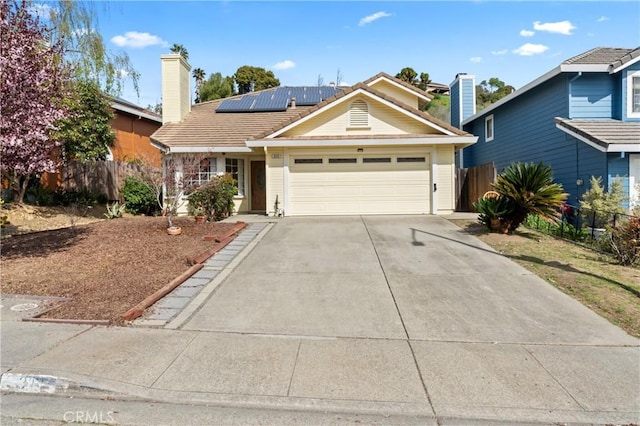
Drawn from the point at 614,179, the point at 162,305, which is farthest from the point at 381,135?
the point at 162,305

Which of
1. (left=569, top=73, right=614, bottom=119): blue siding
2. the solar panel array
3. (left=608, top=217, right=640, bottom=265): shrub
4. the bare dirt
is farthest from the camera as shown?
the solar panel array

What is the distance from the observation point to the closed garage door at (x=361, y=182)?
49.4ft

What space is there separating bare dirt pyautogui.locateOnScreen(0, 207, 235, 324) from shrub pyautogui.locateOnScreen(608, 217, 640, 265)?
29.2 ft

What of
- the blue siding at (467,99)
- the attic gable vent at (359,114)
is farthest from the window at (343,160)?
the blue siding at (467,99)

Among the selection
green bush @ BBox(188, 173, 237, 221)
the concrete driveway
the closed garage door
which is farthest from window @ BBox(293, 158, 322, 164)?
the concrete driveway

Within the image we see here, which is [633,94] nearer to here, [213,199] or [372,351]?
[372,351]

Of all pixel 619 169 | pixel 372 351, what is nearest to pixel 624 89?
pixel 619 169

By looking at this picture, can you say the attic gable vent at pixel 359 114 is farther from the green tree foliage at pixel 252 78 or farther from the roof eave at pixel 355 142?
the green tree foliage at pixel 252 78

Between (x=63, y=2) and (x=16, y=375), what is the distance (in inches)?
371

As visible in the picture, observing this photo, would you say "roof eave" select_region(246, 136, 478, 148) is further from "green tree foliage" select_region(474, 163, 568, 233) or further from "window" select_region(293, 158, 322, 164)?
"green tree foliage" select_region(474, 163, 568, 233)

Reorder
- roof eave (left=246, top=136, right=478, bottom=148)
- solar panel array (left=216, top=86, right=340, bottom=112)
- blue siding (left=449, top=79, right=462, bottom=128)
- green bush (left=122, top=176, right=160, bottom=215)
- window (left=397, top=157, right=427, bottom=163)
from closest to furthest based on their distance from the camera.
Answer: roof eave (left=246, top=136, right=478, bottom=148)
window (left=397, top=157, right=427, bottom=163)
green bush (left=122, top=176, right=160, bottom=215)
solar panel array (left=216, top=86, right=340, bottom=112)
blue siding (left=449, top=79, right=462, bottom=128)

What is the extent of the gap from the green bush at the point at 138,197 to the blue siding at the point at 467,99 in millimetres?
16382

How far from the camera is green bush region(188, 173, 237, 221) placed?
13.9 m

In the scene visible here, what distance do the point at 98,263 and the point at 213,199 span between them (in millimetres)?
6474
